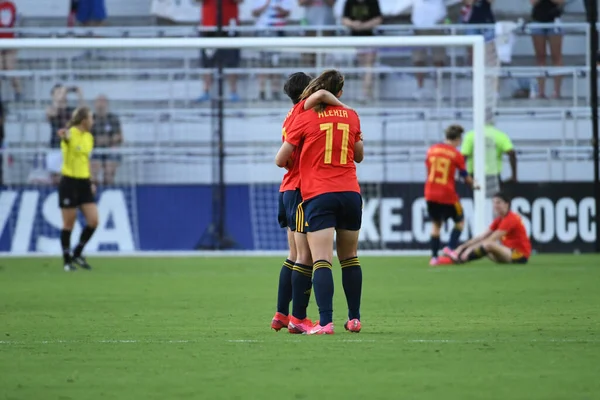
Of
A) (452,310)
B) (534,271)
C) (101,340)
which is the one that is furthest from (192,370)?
(534,271)

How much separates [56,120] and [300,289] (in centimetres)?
1339

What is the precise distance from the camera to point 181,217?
20641 mm

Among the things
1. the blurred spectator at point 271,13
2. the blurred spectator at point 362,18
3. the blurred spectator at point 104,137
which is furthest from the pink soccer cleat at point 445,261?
the blurred spectator at point 271,13

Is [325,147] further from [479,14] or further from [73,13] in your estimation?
[73,13]

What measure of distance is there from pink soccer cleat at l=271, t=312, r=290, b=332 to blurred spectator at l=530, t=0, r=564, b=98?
14384mm

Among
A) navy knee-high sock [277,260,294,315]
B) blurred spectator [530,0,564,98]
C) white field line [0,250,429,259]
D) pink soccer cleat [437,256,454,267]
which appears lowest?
white field line [0,250,429,259]

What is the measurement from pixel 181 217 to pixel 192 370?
46.2 ft

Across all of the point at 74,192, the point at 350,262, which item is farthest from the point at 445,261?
the point at 350,262

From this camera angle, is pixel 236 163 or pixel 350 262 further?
pixel 236 163

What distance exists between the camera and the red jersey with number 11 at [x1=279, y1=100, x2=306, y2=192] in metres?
8.45

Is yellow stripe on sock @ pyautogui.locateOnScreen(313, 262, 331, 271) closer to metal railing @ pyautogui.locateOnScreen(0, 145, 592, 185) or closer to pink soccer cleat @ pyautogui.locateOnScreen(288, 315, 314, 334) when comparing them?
pink soccer cleat @ pyautogui.locateOnScreen(288, 315, 314, 334)

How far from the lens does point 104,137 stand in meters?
21.4

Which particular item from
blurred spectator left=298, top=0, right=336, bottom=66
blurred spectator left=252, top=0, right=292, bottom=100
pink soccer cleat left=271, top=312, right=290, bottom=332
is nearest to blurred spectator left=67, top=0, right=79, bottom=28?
blurred spectator left=252, top=0, right=292, bottom=100

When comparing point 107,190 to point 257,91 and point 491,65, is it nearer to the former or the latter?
point 257,91
